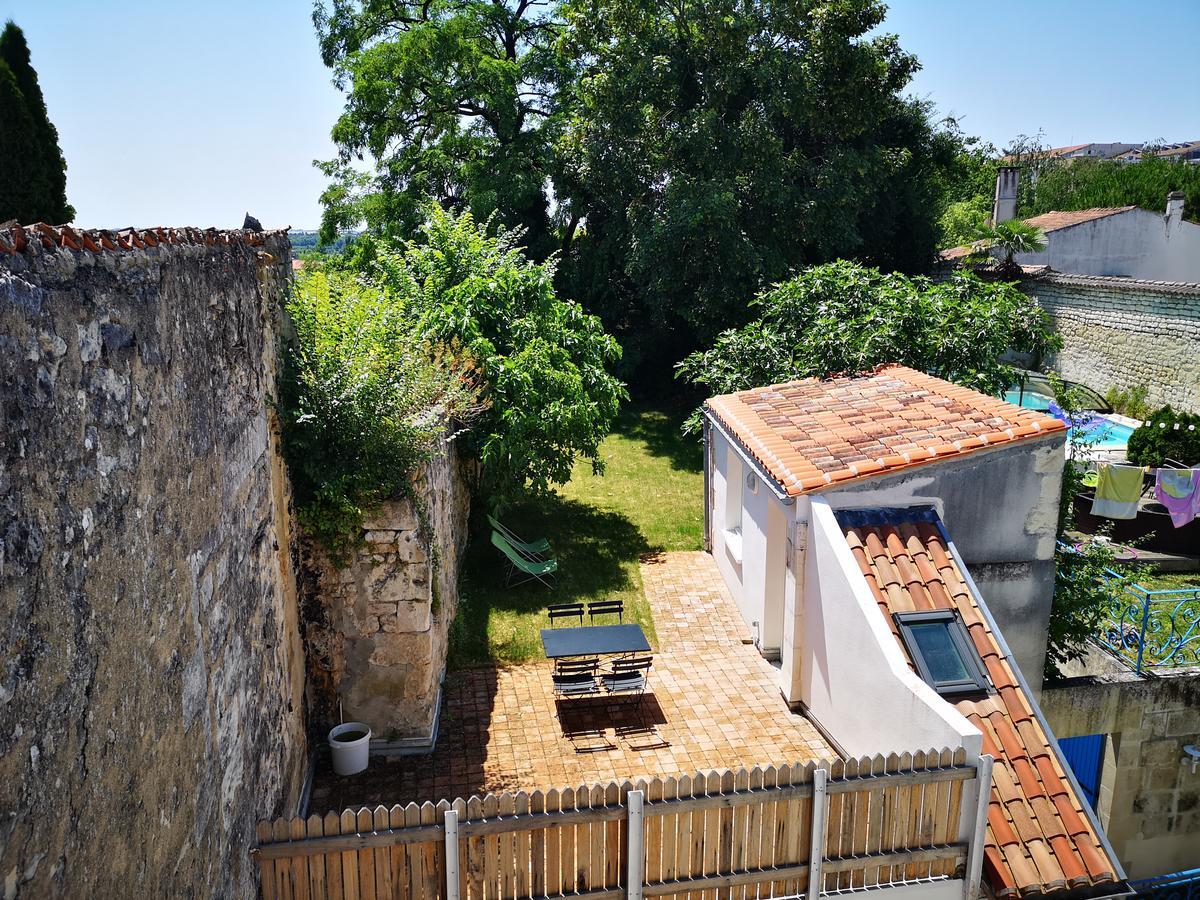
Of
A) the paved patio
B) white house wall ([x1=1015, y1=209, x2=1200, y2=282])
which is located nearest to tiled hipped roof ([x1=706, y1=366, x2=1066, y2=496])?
the paved patio

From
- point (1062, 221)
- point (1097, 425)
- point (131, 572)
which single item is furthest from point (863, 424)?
point (1062, 221)

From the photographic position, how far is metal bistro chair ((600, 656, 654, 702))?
907 cm

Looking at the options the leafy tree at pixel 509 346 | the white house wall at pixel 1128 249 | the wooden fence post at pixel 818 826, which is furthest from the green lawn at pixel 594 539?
the white house wall at pixel 1128 249

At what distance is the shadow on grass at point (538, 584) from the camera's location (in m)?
10.7

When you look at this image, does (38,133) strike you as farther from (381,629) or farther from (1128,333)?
(1128,333)

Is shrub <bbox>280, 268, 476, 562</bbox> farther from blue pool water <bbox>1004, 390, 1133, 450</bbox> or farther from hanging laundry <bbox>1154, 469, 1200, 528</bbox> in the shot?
hanging laundry <bbox>1154, 469, 1200, 528</bbox>

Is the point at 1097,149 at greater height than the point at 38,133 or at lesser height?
greater

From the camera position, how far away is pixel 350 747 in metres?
7.77

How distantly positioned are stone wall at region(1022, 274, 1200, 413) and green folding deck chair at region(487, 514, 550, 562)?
46.3 ft

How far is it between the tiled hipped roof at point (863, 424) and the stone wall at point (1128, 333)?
1033cm

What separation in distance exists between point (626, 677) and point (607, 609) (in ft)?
5.75

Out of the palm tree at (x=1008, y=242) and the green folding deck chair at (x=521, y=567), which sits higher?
the palm tree at (x=1008, y=242)

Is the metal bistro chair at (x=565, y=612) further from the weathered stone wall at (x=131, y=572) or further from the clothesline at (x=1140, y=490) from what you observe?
the clothesline at (x=1140, y=490)

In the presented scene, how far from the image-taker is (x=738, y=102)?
2025 centimetres
